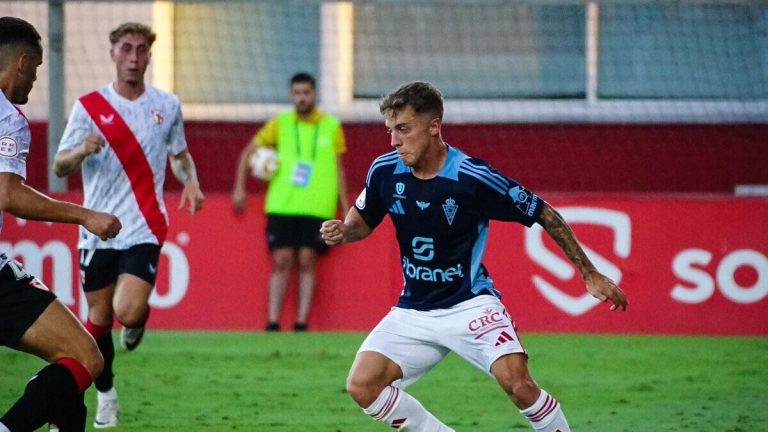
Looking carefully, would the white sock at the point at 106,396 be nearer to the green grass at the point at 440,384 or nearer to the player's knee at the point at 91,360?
the green grass at the point at 440,384

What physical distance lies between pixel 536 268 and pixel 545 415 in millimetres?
5811

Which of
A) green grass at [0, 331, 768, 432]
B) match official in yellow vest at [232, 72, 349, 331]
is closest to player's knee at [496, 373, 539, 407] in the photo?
green grass at [0, 331, 768, 432]

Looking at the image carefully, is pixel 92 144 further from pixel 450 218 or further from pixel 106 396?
pixel 450 218

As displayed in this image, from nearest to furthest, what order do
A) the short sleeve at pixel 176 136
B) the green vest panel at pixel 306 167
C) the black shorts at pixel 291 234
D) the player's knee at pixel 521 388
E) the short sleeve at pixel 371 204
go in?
the player's knee at pixel 521 388, the short sleeve at pixel 371 204, the short sleeve at pixel 176 136, the black shorts at pixel 291 234, the green vest panel at pixel 306 167

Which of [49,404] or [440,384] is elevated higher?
[49,404]

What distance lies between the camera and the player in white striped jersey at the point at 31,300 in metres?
5.59

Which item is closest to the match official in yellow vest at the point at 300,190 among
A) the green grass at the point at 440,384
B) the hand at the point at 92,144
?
the green grass at the point at 440,384

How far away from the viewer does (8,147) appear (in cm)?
558

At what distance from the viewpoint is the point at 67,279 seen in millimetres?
11961

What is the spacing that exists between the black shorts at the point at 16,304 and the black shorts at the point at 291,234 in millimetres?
6339

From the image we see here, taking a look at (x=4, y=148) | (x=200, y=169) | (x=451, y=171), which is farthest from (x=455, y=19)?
(x=4, y=148)

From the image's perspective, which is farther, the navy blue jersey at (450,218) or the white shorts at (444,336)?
the navy blue jersey at (450,218)

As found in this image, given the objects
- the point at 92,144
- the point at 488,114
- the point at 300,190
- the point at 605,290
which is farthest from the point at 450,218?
the point at 488,114

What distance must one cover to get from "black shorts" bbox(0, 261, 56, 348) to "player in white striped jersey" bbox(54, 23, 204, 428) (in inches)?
84.0
